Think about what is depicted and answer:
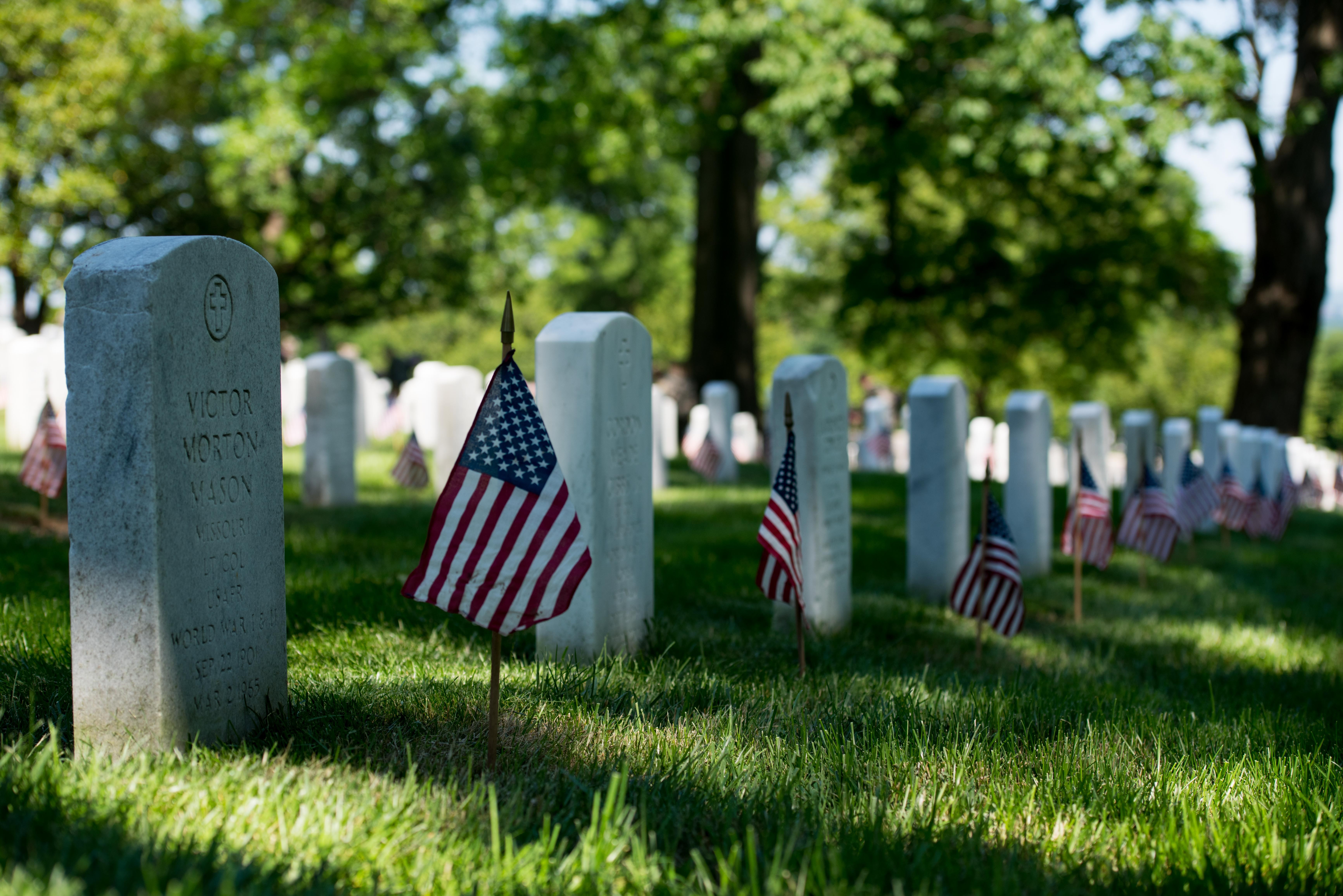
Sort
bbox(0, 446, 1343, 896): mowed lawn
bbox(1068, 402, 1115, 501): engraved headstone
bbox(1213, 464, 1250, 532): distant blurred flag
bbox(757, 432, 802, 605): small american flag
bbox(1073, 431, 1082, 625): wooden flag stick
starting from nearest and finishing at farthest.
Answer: bbox(0, 446, 1343, 896): mowed lawn
bbox(757, 432, 802, 605): small american flag
bbox(1073, 431, 1082, 625): wooden flag stick
bbox(1068, 402, 1115, 501): engraved headstone
bbox(1213, 464, 1250, 532): distant blurred flag

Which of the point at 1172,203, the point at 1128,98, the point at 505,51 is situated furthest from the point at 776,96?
the point at 1172,203

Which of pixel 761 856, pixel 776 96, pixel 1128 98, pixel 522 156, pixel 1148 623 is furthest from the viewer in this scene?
pixel 522 156

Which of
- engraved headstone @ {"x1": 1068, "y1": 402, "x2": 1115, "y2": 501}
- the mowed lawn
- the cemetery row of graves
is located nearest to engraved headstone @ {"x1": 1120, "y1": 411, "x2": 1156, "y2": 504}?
engraved headstone @ {"x1": 1068, "y1": 402, "x2": 1115, "y2": 501}

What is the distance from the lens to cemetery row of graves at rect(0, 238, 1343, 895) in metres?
2.89

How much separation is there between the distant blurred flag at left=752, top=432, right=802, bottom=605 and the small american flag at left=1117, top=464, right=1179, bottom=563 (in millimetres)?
4886

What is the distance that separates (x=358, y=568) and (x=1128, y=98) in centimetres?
1175

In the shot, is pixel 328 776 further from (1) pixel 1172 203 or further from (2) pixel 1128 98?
(1) pixel 1172 203

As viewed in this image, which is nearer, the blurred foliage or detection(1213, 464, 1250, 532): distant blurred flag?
detection(1213, 464, 1250, 532): distant blurred flag

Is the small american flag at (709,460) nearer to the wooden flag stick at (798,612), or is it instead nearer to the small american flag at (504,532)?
the wooden flag stick at (798,612)

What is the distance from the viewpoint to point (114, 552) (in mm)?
3344

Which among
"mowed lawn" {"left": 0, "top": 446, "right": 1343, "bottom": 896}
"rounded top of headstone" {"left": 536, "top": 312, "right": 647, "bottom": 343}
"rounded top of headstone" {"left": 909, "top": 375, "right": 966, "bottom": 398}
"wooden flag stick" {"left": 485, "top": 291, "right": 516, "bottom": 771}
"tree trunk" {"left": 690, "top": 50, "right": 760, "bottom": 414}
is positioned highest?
"tree trunk" {"left": 690, "top": 50, "right": 760, "bottom": 414}

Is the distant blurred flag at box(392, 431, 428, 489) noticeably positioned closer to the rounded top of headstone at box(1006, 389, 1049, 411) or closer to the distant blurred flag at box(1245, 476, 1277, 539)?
the rounded top of headstone at box(1006, 389, 1049, 411)

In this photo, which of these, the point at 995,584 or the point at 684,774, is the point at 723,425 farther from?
the point at 684,774

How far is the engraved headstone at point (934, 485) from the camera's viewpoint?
8141 mm
